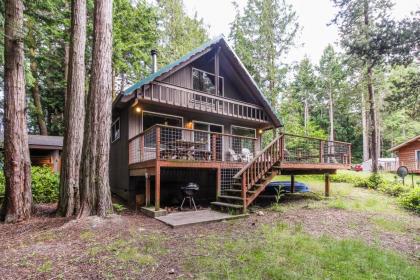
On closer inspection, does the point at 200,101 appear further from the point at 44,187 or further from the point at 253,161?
the point at 44,187

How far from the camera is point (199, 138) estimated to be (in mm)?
10211

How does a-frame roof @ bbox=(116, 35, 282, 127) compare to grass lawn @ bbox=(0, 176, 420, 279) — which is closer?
grass lawn @ bbox=(0, 176, 420, 279)

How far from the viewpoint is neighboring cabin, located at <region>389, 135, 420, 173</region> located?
21562 millimetres

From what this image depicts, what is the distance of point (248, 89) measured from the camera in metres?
12.0

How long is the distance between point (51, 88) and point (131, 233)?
2040 cm

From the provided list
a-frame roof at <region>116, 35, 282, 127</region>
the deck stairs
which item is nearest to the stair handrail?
the deck stairs

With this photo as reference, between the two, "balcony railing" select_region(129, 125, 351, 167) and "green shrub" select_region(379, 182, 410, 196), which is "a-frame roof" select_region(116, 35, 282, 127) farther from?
"green shrub" select_region(379, 182, 410, 196)

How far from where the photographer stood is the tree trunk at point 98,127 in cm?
575

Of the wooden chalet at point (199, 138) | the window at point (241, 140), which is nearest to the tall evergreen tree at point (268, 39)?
the window at point (241, 140)

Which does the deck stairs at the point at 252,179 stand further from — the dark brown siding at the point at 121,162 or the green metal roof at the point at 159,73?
the green metal roof at the point at 159,73

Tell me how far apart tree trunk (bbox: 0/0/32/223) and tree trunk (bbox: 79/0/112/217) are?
1.54m

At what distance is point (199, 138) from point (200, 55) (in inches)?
133

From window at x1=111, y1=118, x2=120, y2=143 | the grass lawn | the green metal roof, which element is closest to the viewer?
the grass lawn

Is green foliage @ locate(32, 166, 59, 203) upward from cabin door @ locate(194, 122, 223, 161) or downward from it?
downward
